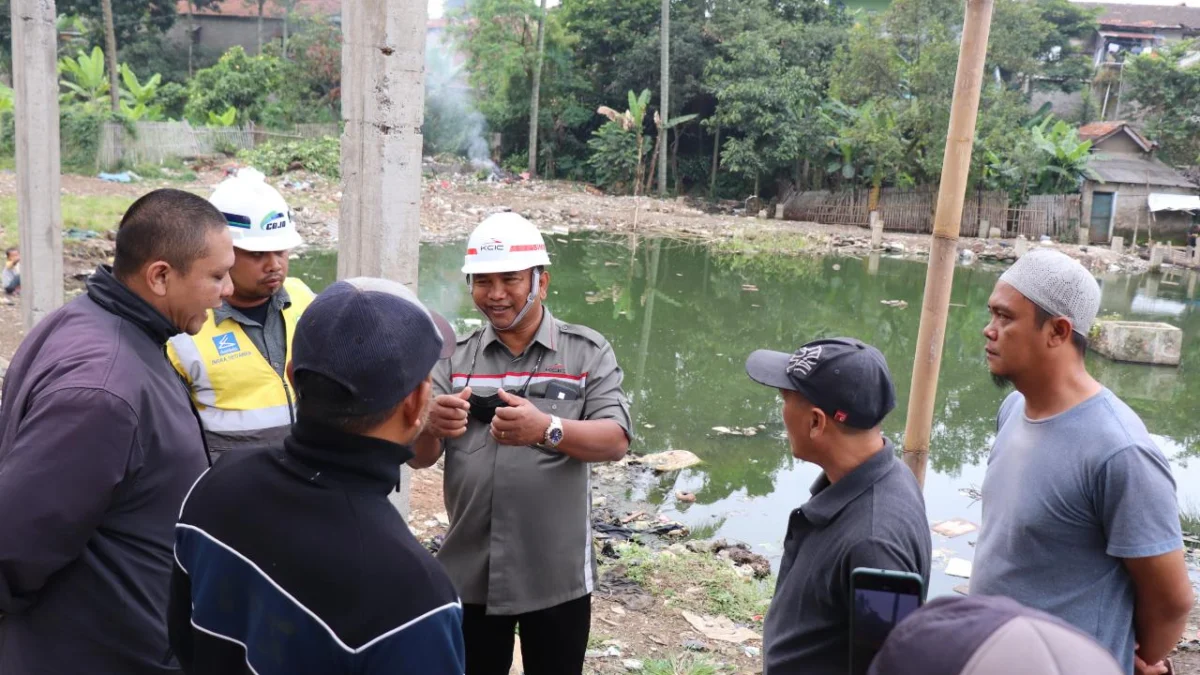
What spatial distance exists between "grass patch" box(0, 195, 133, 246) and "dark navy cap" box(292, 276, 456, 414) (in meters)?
12.8

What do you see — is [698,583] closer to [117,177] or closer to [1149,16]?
[117,177]

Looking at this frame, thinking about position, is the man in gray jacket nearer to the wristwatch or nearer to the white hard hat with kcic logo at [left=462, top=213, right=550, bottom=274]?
the white hard hat with kcic logo at [left=462, top=213, right=550, bottom=274]

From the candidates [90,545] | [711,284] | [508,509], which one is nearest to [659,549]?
[508,509]

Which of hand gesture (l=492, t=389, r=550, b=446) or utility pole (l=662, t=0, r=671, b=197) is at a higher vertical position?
utility pole (l=662, t=0, r=671, b=197)

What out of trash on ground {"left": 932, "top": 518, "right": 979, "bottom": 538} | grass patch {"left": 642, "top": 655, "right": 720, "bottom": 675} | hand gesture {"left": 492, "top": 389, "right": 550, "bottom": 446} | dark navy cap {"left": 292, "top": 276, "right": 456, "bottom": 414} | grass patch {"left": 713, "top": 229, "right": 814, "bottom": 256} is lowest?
trash on ground {"left": 932, "top": 518, "right": 979, "bottom": 538}

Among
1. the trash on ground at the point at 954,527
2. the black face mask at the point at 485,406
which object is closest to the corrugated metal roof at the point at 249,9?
the trash on ground at the point at 954,527

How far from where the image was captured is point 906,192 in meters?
28.0

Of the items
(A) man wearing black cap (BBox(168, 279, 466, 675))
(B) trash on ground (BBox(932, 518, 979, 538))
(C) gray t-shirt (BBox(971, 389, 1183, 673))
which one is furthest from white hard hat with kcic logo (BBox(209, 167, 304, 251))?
(B) trash on ground (BBox(932, 518, 979, 538))

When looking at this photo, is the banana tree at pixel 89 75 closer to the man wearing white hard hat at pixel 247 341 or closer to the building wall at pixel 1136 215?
the man wearing white hard hat at pixel 247 341

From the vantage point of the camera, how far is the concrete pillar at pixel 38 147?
5.33 meters

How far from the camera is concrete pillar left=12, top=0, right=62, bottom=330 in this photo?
210 inches

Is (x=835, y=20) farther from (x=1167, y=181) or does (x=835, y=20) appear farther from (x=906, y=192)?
(x=1167, y=181)

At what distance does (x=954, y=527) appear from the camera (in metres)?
6.99

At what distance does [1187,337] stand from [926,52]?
41.8ft
